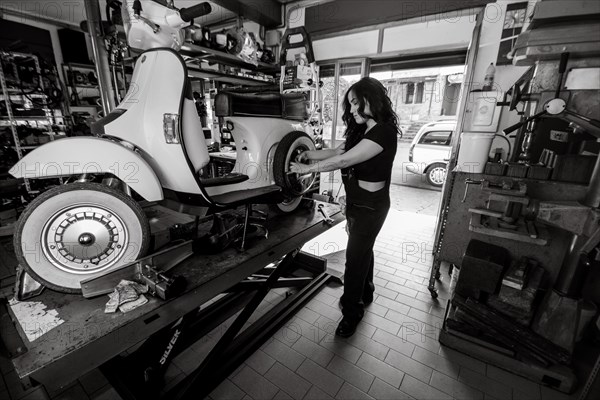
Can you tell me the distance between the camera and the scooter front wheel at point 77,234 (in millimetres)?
1208

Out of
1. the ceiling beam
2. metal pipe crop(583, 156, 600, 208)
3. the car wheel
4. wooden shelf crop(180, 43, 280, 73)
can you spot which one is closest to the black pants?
metal pipe crop(583, 156, 600, 208)

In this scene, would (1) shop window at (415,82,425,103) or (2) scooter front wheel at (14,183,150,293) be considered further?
(1) shop window at (415,82,425,103)

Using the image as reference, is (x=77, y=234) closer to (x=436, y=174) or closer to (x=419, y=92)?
(x=436, y=174)

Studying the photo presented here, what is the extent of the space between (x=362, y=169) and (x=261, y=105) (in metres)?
1.06

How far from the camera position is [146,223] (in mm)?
1426

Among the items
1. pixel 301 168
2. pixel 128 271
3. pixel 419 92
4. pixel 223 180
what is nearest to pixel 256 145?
pixel 223 180

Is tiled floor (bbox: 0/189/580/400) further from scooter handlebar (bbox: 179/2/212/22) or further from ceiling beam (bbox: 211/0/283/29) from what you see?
ceiling beam (bbox: 211/0/283/29)

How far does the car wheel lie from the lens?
6.84 metres

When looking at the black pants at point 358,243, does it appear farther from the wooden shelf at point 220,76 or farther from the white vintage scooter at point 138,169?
the wooden shelf at point 220,76

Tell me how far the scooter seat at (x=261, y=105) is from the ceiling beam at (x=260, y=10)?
7.92 ft

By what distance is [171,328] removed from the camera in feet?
5.68

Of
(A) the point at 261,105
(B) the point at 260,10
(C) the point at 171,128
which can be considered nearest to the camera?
(C) the point at 171,128

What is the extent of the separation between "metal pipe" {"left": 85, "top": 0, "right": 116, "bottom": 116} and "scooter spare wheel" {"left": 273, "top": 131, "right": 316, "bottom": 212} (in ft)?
5.52

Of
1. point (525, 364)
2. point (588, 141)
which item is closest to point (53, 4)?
point (588, 141)
